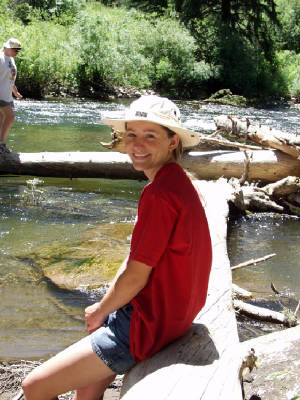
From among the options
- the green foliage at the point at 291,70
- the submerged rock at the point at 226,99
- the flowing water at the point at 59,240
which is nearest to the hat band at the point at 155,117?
the flowing water at the point at 59,240

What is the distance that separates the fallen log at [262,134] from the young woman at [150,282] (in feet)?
18.3

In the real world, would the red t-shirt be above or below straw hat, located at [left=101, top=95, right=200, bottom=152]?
below

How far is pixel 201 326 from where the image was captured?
2.60m

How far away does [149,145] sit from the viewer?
8.04ft

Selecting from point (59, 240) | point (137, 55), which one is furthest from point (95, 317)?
point (137, 55)

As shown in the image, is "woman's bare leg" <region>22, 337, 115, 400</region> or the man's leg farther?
the man's leg

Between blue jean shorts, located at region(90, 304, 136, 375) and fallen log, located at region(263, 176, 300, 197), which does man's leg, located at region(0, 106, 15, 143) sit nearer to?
fallen log, located at region(263, 176, 300, 197)

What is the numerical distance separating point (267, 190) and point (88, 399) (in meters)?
5.95

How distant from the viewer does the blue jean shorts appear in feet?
7.62

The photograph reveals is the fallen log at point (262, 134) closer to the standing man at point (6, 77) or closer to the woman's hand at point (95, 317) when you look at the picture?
the standing man at point (6, 77)

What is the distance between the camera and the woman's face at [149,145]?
2.44 metres

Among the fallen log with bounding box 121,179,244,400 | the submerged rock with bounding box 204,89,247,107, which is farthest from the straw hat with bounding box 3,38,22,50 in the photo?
the submerged rock with bounding box 204,89,247,107

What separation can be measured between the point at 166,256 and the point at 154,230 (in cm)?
14

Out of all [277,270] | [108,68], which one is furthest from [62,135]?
[108,68]
